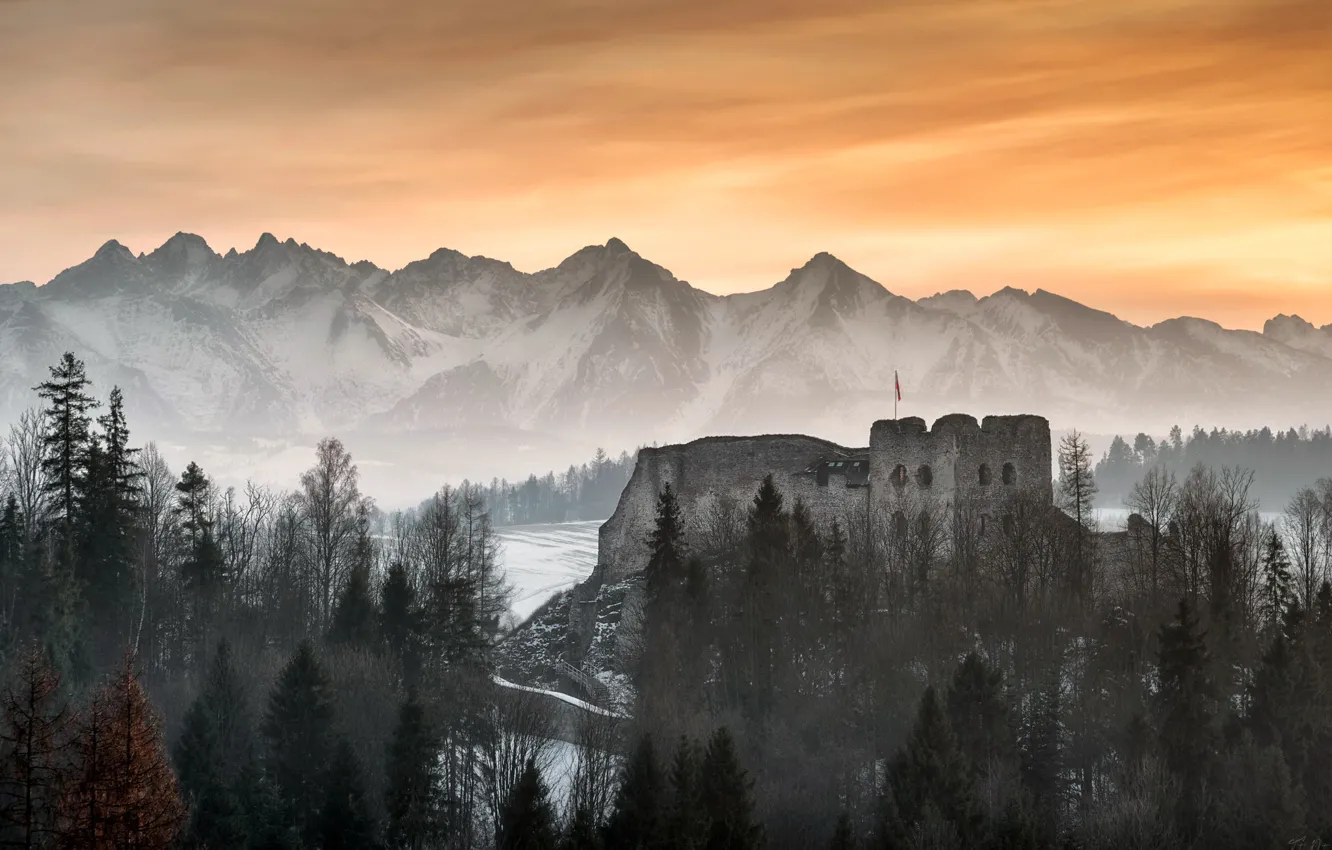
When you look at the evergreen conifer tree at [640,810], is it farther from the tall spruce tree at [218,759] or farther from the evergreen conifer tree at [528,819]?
the tall spruce tree at [218,759]

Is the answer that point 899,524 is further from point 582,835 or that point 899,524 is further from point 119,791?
point 119,791

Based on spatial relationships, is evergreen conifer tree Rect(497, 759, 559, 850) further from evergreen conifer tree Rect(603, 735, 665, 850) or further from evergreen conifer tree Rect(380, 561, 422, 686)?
evergreen conifer tree Rect(380, 561, 422, 686)

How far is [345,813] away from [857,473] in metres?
31.6

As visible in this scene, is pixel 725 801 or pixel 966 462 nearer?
pixel 725 801

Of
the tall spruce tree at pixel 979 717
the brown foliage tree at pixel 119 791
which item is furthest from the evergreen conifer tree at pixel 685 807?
the brown foliage tree at pixel 119 791

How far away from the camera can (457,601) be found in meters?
73.9

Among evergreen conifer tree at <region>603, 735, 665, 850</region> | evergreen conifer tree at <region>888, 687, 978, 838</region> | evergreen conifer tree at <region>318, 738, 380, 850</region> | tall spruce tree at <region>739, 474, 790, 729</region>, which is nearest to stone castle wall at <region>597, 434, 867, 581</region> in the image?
tall spruce tree at <region>739, 474, 790, 729</region>

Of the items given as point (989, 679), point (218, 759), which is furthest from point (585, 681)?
point (989, 679)

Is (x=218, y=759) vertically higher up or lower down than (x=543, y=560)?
lower down

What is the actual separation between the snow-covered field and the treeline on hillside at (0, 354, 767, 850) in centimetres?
3516

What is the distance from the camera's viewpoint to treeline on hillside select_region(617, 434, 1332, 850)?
5538 centimetres

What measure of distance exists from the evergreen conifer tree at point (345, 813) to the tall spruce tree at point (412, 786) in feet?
2.53

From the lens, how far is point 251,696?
70062mm

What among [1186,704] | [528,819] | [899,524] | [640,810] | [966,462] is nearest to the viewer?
[640,810]
